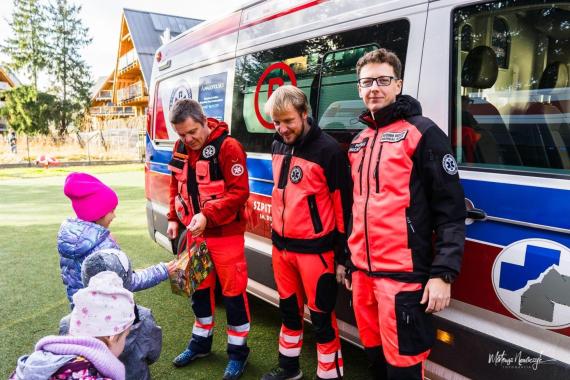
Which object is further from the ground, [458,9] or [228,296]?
[458,9]

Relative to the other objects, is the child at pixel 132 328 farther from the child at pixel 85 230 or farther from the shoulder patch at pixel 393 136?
the shoulder patch at pixel 393 136

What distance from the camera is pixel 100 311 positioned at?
1.53 meters

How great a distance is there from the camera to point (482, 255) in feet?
6.13

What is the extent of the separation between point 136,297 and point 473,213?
3345 millimetres

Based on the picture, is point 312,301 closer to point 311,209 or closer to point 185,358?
point 311,209

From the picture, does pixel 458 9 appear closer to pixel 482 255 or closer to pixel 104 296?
pixel 482 255

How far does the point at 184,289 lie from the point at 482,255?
1549 mm

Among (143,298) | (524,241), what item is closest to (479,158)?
(524,241)

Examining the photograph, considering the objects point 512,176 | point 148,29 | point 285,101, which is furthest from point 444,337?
point 148,29

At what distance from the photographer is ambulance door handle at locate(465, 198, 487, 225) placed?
184 cm

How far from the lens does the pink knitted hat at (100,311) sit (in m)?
1.52

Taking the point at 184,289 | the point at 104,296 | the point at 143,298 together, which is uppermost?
the point at 104,296

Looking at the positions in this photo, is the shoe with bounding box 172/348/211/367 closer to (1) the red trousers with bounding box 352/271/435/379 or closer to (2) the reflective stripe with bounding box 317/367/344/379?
(2) the reflective stripe with bounding box 317/367/344/379

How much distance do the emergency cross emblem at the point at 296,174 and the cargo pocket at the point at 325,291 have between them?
1.70 ft
